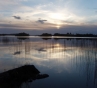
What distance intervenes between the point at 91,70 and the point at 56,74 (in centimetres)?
224

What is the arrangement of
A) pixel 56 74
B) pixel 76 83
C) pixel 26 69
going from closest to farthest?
pixel 76 83, pixel 26 69, pixel 56 74

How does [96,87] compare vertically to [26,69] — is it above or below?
below

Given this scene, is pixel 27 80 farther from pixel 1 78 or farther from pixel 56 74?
pixel 56 74

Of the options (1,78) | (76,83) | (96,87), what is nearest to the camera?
(1,78)

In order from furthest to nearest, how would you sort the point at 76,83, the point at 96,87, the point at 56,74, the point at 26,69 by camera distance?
the point at 56,74, the point at 26,69, the point at 76,83, the point at 96,87

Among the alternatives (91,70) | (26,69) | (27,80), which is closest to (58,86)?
(27,80)

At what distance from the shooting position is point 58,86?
6.90 metres

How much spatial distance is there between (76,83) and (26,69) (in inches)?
107

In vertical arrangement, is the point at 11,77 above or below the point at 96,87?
above

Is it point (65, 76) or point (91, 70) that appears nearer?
point (65, 76)

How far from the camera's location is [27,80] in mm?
7422

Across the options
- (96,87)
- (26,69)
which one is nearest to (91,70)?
(96,87)

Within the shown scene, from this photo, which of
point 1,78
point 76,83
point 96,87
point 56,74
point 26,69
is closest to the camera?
point 1,78

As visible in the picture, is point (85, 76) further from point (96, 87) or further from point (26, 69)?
point (26, 69)
